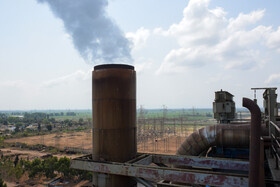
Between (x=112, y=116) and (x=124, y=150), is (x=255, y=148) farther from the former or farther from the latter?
(x=112, y=116)

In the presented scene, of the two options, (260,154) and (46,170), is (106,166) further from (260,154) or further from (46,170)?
(46,170)

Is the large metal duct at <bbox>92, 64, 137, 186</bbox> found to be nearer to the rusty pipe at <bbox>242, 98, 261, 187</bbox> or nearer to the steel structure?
the steel structure

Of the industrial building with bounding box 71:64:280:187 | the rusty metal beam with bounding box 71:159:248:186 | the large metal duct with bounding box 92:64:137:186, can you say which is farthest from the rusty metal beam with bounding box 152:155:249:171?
the rusty metal beam with bounding box 71:159:248:186

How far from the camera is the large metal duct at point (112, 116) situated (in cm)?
688

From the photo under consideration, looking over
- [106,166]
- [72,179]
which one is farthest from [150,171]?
[72,179]

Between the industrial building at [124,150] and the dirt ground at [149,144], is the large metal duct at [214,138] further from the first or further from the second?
the dirt ground at [149,144]

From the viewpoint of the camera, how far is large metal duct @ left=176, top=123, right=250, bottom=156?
33.0 ft

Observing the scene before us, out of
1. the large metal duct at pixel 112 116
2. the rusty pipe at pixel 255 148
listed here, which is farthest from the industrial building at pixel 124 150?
the rusty pipe at pixel 255 148

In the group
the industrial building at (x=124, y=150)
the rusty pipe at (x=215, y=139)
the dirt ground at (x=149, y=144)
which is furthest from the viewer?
the dirt ground at (x=149, y=144)

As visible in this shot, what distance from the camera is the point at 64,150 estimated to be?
53094 mm

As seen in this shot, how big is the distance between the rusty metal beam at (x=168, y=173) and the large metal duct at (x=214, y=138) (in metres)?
4.97

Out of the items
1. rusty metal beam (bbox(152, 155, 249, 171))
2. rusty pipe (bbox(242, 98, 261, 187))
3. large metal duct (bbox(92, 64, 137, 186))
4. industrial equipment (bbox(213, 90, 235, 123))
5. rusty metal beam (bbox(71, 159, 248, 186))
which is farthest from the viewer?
industrial equipment (bbox(213, 90, 235, 123))

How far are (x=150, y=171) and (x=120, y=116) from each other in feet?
6.68

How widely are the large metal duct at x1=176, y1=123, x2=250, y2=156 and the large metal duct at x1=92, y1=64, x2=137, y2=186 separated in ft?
13.2
